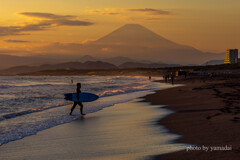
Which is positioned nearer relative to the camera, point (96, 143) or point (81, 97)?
point (96, 143)

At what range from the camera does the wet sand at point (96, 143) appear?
25.3ft

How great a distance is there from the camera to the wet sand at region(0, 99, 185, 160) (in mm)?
7719

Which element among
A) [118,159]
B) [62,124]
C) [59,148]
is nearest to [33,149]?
[59,148]

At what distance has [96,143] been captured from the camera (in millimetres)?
8969

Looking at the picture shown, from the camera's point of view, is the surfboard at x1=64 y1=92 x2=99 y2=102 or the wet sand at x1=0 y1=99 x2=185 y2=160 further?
the surfboard at x1=64 y1=92 x2=99 y2=102

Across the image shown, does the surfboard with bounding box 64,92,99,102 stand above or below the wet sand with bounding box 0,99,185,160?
above

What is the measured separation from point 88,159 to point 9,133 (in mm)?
5133

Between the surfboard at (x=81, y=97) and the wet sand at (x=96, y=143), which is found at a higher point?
the surfboard at (x=81, y=97)

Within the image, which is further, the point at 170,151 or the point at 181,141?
the point at 181,141

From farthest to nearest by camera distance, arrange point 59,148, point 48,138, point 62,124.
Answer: point 62,124, point 48,138, point 59,148

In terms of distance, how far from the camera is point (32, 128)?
1208 centimetres

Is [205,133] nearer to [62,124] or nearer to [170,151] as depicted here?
[170,151]

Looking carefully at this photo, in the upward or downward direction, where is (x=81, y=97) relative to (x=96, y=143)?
upward

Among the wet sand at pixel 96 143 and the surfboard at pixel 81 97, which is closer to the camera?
the wet sand at pixel 96 143
